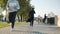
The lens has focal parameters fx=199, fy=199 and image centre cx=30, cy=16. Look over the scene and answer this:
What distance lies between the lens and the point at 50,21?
89.6 feet

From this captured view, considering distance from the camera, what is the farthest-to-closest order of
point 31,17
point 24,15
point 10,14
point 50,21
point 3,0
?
point 24,15, point 3,0, point 50,21, point 31,17, point 10,14

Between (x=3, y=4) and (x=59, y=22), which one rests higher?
(x=3, y=4)

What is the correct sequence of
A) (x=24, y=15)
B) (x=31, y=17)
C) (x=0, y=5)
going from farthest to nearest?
(x=24, y=15) < (x=0, y=5) < (x=31, y=17)

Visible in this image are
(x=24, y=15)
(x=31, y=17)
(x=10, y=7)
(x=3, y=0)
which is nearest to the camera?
(x=10, y=7)

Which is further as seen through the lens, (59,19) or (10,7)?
(59,19)

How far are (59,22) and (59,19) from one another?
351mm

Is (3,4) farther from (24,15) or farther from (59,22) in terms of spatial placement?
(59,22)

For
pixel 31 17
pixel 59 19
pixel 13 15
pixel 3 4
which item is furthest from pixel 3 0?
pixel 13 15

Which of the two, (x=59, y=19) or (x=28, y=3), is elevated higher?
(x=28, y=3)

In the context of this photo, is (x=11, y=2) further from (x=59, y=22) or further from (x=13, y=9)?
(x=59, y=22)

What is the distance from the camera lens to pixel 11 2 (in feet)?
35.0

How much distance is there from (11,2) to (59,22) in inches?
472

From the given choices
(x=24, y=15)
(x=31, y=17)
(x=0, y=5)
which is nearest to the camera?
(x=31, y=17)

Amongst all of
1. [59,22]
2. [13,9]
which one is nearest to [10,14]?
[13,9]
